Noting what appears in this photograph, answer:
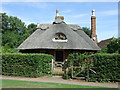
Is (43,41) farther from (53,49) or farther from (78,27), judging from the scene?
(78,27)

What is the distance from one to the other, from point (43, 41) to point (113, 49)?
11655mm

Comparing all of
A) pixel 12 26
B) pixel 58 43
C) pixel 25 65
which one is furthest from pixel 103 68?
pixel 12 26

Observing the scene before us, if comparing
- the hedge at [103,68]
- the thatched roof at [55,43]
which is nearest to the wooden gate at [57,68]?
the thatched roof at [55,43]

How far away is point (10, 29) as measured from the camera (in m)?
56.5

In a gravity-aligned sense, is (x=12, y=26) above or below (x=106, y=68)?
above

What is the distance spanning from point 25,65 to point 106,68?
7938mm

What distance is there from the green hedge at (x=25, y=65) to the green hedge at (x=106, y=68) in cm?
510

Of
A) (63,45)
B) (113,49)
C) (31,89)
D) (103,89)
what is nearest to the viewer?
(31,89)

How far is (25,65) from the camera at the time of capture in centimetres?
1939

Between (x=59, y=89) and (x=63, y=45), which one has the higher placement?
(x=63, y=45)

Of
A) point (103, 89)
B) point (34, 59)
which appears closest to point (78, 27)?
point (34, 59)

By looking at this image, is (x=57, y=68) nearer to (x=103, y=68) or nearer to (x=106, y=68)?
(x=103, y=68)

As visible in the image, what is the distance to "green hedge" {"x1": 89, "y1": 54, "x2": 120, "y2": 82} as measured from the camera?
16.9 m

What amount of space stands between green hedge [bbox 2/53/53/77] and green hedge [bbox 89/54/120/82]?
16.7ft
